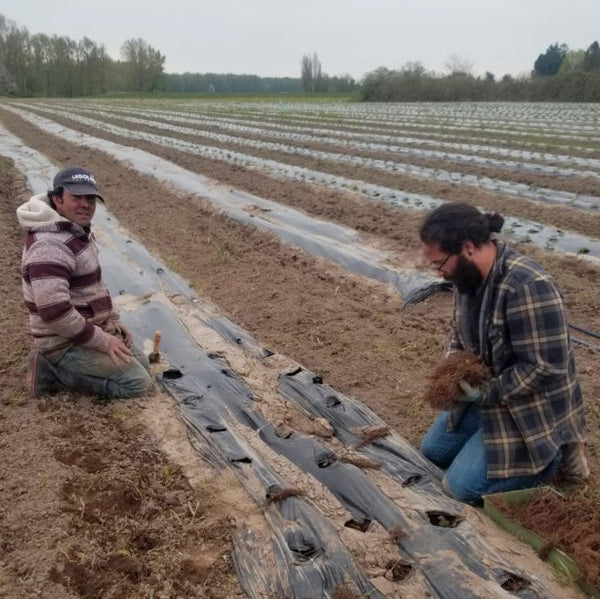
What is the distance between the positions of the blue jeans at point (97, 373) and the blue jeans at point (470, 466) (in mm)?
1970

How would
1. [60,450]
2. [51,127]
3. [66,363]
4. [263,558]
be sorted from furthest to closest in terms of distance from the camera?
[51,127]
[66,363]
[60,450]
[263,558]

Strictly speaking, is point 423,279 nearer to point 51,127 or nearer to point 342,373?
point 342,373

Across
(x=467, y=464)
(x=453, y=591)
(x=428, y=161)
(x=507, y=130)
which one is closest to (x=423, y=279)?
(x=467, y=464)

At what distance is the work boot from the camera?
3889 mm

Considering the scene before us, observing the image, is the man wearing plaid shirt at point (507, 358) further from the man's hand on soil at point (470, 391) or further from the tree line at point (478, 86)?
the tree line at point (478, 86)

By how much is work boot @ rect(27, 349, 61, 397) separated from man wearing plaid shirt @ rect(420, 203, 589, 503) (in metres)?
2.58

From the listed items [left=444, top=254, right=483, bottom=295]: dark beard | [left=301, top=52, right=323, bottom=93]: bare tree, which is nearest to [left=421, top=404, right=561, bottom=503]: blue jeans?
[left=444, top=254, right=483, bottom=295]: dark beard

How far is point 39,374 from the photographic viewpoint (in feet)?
12.8

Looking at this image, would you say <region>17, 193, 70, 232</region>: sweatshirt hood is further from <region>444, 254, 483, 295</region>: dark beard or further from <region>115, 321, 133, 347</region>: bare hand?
<region>444, 254, 483, 295</region>: dark beard

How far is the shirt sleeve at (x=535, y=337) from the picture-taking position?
2672 mm

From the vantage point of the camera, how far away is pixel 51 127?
23859 millimetres

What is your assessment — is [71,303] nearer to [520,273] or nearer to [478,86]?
[520,273]

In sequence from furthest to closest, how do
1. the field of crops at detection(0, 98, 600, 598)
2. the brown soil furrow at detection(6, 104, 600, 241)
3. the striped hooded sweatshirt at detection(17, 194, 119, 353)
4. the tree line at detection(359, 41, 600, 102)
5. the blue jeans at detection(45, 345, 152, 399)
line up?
the tree line at detection(359, 41, 600, 102)
the brown soil furrow at detection(6, 104, 600, 241)
the blue jeans at detection(45, 345, 152, 399)
the striped hooded sweatshirt at detection(17, 194, 119, 353)
the field of crops at detection(0, 98, 600, 598)

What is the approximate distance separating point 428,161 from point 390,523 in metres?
12.3
